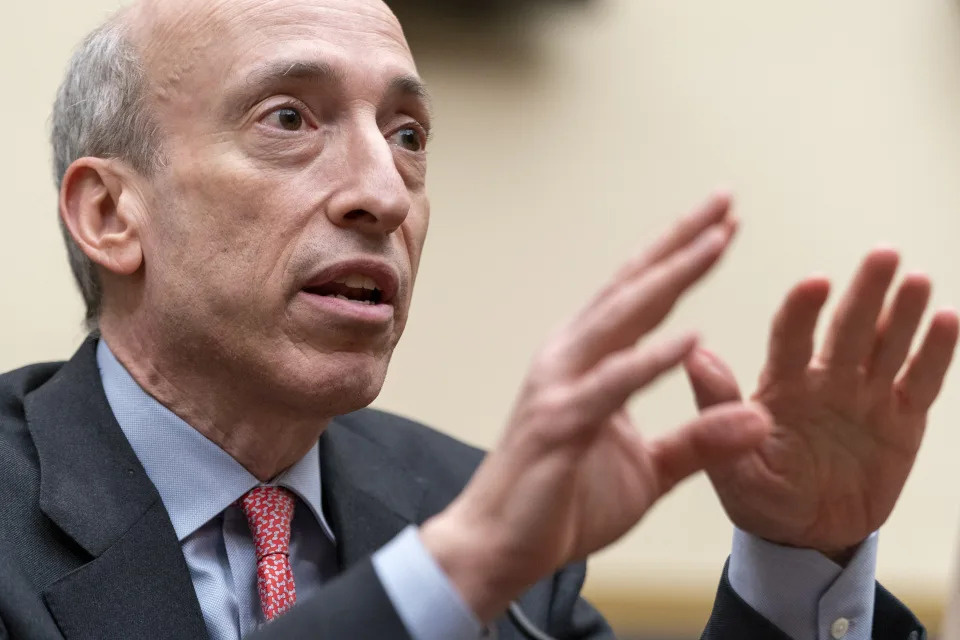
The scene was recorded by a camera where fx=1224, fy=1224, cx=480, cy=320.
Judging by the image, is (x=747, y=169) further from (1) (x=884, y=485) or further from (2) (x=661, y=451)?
(2) (x=661, y=451)

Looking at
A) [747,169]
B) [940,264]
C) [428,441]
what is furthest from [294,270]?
[940,264]

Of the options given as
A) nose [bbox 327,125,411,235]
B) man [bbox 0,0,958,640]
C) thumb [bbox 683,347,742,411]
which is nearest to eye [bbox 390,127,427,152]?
man [bbox 0,0,958,640]

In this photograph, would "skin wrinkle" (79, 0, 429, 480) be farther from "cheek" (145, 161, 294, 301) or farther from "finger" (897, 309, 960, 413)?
"finger" (897, 309, 960, 413)

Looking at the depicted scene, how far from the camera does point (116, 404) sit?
6.17 ft

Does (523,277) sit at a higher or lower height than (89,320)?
lower

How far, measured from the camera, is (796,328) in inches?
54.1

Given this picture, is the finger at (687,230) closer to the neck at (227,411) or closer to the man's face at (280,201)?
the man's face at (280,201)

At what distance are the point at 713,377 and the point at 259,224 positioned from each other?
70 centimetres

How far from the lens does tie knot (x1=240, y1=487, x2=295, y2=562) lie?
69.4 inches

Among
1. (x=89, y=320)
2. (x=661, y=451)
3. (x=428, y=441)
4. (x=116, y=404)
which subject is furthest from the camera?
(x=428, y=441)

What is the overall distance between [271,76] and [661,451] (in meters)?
0.85

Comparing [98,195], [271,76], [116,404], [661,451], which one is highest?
[271,76]

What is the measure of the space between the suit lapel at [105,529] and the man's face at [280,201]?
187 mm

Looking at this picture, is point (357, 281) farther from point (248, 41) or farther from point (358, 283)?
point (248, 41)
